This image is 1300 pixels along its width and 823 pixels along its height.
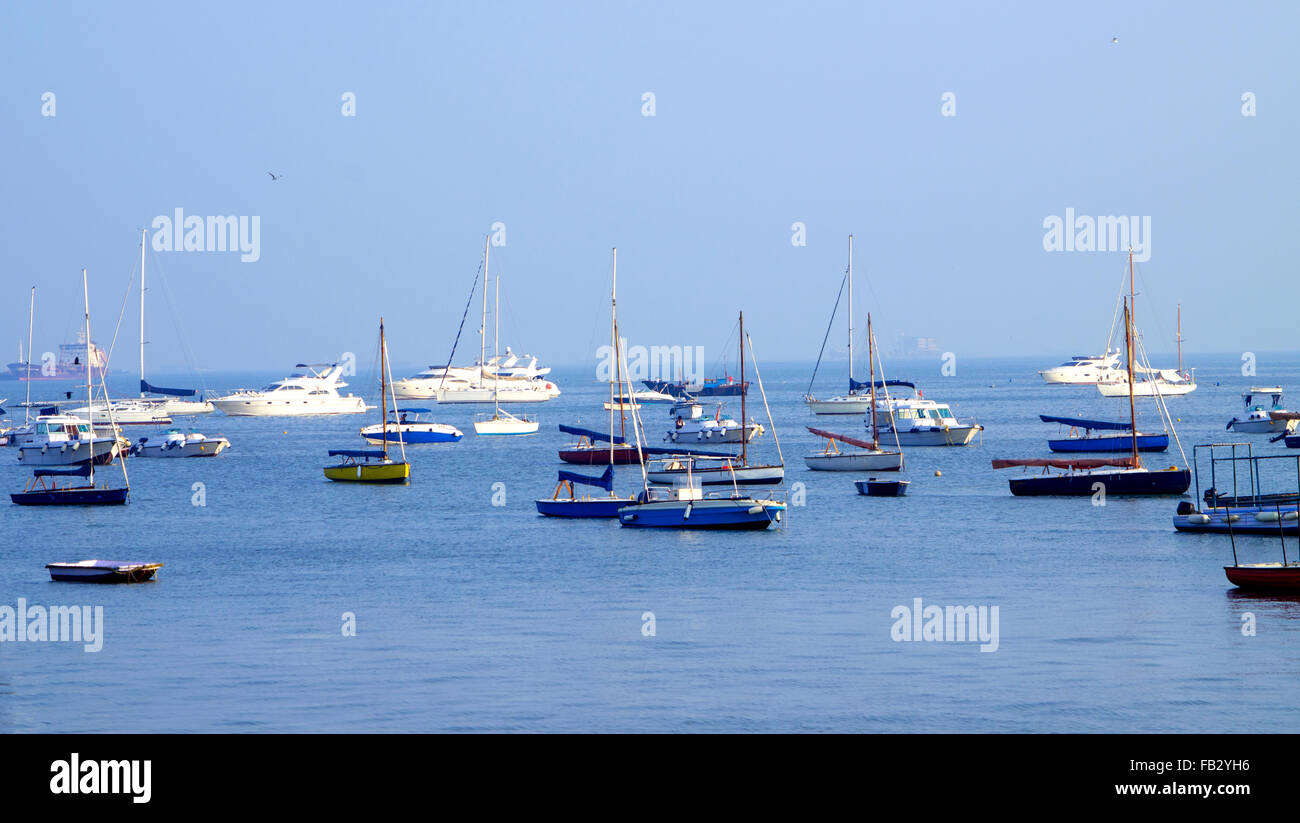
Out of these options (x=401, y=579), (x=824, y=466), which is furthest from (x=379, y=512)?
(x=824, y=466)

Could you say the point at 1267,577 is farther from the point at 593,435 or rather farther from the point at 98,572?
the point at 593,435

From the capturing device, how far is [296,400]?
16275 centimetres

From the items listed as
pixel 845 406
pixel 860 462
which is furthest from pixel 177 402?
pixel 860 462

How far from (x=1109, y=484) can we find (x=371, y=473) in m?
Answer: 39.2

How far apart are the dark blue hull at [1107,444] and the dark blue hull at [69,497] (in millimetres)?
58774

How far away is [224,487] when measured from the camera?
79.3 meters

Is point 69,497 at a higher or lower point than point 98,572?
higher

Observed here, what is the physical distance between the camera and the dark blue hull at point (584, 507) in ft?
185

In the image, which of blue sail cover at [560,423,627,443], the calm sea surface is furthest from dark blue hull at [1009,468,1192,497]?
blue sail cover at [560,423,627,443]

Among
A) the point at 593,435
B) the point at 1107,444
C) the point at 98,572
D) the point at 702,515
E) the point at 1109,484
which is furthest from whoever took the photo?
the point at 1107,444

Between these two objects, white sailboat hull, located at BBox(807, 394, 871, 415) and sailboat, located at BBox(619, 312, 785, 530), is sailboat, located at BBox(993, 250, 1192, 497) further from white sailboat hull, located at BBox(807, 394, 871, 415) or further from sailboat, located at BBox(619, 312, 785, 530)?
white sailboat hull, located at BBox(807, 394, 871, 415)

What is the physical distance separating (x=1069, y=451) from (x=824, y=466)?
2158 centimetres

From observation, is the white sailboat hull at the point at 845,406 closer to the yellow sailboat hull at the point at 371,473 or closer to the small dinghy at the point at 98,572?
the yellow sailboat hull at the point at 371,473

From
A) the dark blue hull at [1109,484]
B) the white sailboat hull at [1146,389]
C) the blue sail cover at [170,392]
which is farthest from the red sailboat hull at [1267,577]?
the white sailboat hull at [1146,389]
